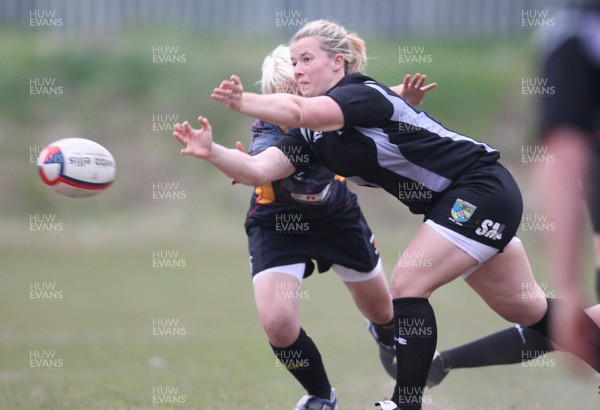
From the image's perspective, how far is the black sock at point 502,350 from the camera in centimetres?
462

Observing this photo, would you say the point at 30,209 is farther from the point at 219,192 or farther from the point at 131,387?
the point at 131,387

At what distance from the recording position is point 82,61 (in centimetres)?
2078

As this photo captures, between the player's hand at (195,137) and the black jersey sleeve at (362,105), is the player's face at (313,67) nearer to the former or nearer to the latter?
the black jersey sleeve at (362,105)

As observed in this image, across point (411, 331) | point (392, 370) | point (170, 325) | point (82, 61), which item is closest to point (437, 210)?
point (411, 331)

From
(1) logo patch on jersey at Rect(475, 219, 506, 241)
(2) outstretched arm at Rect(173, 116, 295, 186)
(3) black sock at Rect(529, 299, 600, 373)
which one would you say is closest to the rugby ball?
(2) outstretched arm at Rect(173, 116, 295, 186)

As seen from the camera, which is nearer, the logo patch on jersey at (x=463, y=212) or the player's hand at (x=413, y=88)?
the logo patch on jersey at (x=463, y=212)

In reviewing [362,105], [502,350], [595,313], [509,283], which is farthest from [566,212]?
[502,350]

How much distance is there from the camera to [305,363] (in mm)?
4707

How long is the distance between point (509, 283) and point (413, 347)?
2.00 feet

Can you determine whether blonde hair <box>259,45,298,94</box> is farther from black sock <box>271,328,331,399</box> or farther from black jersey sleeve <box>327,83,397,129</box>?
black sock <box>271,328,331,399</box>

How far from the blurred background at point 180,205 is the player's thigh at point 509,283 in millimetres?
1054

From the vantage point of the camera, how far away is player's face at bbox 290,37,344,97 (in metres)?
4.18

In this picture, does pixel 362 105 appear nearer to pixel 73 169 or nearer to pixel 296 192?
pixel 296 192

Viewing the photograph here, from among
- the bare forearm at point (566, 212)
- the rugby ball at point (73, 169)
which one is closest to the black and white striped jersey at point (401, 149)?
the rugby ball at point (73, 169)
